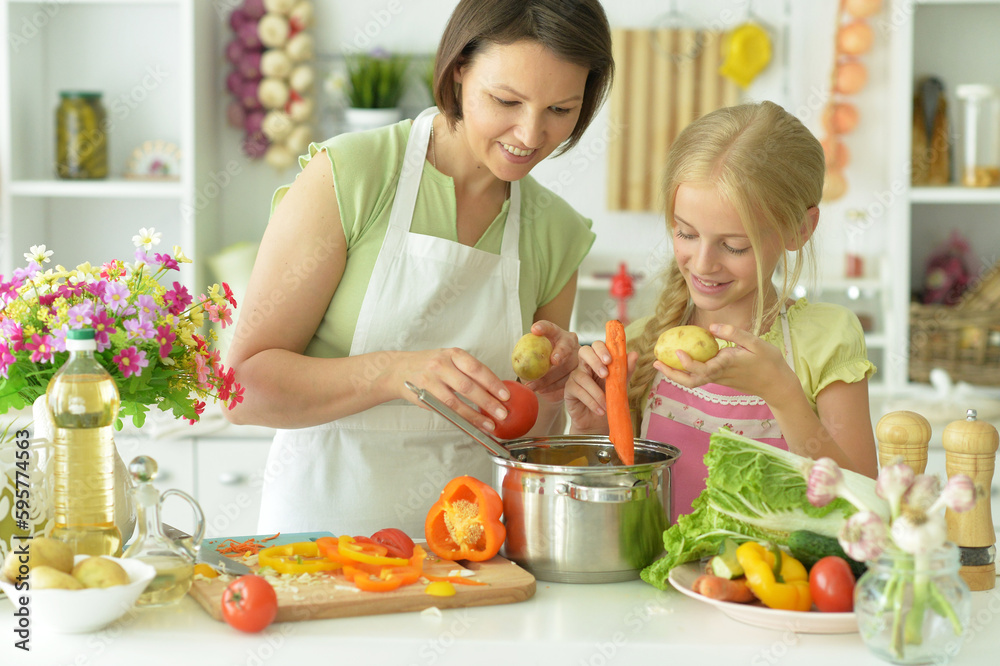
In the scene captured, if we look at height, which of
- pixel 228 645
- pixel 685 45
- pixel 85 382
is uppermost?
pixel 685 45

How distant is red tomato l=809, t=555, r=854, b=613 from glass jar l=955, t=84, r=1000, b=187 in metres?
2.07

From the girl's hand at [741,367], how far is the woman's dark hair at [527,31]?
43cm

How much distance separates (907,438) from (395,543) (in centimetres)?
60

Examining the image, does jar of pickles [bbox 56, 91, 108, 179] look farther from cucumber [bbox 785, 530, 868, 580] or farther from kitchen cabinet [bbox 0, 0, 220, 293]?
cucumber [bbox 785, 530, 868, 580]

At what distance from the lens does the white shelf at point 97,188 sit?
2.76 meters

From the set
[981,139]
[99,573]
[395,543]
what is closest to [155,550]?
[99,573]

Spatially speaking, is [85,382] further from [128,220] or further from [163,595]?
[128,220]

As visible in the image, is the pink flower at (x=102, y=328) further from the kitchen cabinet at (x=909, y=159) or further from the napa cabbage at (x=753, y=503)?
the kitchen cabinet at (x=909, y=159)

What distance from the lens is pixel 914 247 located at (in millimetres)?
2879

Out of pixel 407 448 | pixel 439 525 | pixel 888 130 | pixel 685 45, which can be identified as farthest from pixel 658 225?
pixel 439 525

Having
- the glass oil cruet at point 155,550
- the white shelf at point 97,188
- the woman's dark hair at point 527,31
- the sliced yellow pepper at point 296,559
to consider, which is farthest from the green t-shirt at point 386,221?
the white shelf at point 97,188

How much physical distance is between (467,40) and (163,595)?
815 millimetres

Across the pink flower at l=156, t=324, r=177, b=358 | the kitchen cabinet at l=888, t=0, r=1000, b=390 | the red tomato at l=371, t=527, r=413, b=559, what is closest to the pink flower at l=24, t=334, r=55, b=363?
the pink flower at l=156, t=324, r=177, b=358

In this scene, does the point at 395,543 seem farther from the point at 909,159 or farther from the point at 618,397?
the point at 909,159
